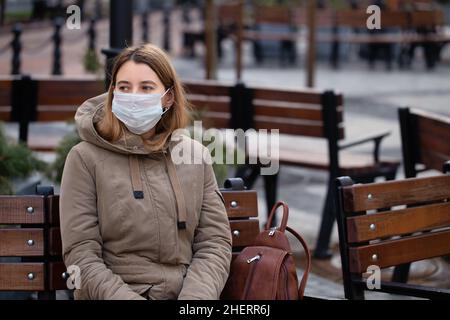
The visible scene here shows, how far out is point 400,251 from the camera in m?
4.40

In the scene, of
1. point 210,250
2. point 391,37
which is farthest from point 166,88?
point 391,37

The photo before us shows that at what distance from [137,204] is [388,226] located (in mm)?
1160

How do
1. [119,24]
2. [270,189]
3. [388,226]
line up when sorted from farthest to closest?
[270,189] → [119,24] → [388,226]

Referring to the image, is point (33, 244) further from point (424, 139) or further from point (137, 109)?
point (424, 139)

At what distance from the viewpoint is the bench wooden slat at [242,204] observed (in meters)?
4.18

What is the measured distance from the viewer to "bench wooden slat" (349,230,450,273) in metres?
4.22

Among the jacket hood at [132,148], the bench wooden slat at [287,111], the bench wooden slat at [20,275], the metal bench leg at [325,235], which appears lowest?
the metal bench leg at [325,235]

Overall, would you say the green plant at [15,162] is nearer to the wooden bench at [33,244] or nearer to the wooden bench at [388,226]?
the wooden bench at [33,244]

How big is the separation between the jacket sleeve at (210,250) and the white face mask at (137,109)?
0.91ft

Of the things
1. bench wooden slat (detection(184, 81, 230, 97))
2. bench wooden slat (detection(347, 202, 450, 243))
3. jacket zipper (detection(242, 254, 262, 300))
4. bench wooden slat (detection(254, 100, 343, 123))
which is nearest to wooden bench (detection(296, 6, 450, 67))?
bench wooden slat (detection(184, 81, 230, 97))

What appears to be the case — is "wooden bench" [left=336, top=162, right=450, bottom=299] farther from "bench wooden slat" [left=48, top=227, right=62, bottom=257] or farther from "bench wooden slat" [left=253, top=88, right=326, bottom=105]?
"bench wooden slat" [left=253, top=88, right=326, bottom=105]

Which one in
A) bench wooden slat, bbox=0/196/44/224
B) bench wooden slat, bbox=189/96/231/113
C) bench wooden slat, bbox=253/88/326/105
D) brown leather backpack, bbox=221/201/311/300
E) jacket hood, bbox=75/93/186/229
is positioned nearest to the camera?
brown leather backpack, bbox=221/201/311/300

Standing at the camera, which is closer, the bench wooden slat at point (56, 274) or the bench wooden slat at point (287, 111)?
the bench wooden slat at point (56, 274)

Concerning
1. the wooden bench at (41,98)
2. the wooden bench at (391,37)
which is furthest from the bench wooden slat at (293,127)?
the wooden bench at (391,37)
